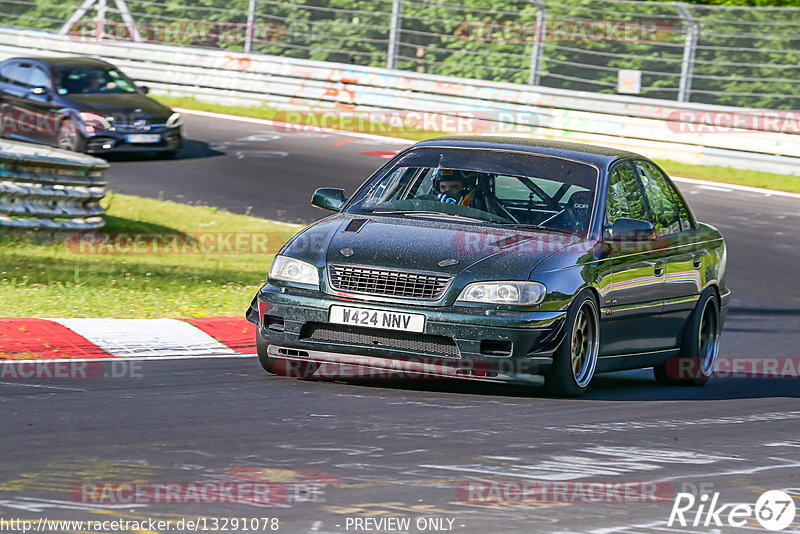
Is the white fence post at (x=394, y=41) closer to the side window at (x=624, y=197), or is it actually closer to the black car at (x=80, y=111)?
the black car at (x=80, y=111)

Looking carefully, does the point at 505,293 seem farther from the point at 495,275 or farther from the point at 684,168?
the point at 684,168

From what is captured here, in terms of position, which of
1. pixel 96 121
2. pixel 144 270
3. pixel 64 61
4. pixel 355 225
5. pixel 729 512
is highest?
pixel 355 225

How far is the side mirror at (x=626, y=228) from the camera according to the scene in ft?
29.6

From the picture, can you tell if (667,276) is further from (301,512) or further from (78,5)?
(78,5)

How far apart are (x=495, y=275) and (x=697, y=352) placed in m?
2.69

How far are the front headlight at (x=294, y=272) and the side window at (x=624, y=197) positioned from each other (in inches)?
80.9

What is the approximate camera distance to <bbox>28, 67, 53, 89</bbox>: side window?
70.9 feet

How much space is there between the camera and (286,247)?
28.2ft

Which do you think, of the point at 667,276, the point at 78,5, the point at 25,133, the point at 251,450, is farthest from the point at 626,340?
the point at 78,5

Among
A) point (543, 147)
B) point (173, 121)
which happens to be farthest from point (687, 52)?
point (543, 147)

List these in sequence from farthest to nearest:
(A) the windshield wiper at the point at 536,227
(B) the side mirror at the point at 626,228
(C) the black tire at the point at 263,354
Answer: (B) the side mirror at the point at 626,228
(A) the windshield wiper at the point at 536,227
(C) the black tire at the point at 263,354

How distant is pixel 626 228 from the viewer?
355 inches

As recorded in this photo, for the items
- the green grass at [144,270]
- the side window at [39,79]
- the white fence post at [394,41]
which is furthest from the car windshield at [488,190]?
the white fence post at [394,41]

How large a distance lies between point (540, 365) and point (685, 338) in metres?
2.28
